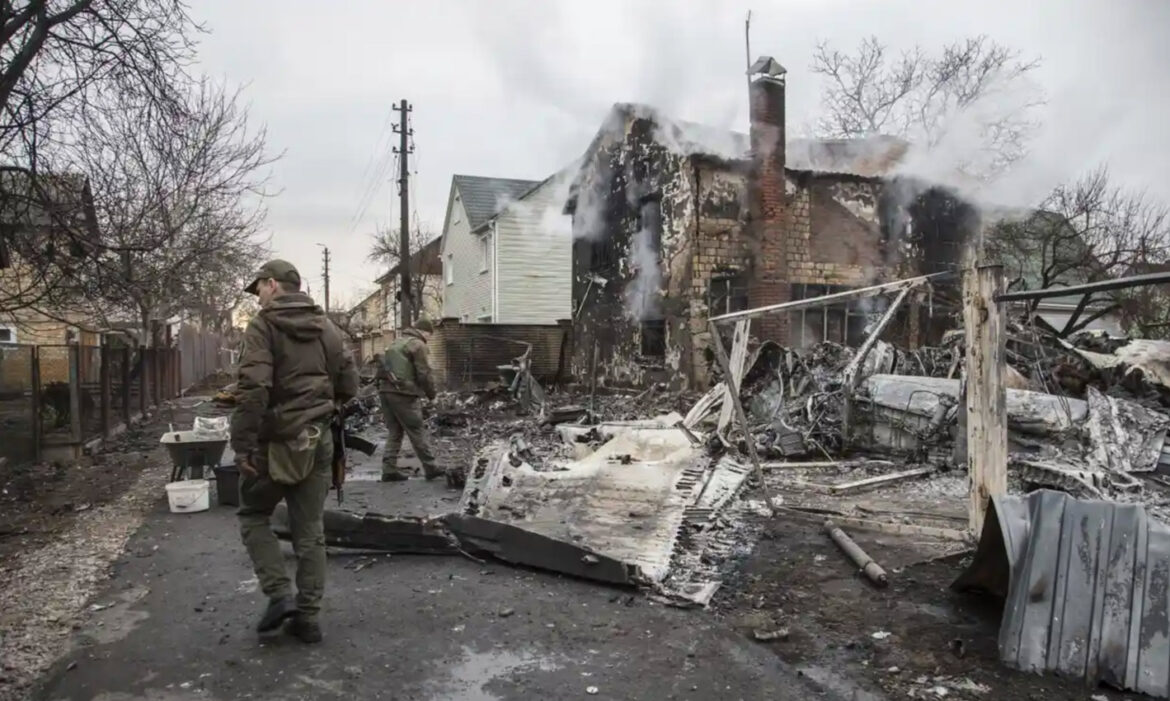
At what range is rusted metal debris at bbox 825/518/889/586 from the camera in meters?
4.49

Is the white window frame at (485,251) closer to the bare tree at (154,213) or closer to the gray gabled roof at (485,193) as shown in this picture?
the gray gabled roof at (485,193)

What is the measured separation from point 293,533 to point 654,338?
12.7m

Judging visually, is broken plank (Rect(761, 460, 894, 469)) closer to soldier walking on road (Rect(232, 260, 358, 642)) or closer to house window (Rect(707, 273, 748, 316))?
house window (Rect(707, 273, 748, 316))

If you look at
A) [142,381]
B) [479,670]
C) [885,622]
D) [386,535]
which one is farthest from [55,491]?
[142,381]

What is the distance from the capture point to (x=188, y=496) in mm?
6406

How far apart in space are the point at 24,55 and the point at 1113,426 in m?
10.8

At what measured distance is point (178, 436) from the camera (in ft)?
22.7

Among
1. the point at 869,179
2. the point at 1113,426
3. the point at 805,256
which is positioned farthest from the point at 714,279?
the point at 1113,426

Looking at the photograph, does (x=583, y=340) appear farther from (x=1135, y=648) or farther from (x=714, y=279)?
(x=1135, y=648)

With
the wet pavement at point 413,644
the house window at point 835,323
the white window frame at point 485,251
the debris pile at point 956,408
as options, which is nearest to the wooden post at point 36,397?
the wet pavement at point 413,644

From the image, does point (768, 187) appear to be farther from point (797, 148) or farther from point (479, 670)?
point (479, 670)

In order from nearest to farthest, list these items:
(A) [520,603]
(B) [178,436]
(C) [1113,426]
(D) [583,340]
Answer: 1. (A) [520,603]
2. (B) [178,436]
3. (C) [1113,426]
4. (D) [583,340]

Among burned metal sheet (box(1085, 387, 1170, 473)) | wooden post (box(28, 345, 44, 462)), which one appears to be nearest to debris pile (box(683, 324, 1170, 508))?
burned metal sheet (box(1085, 387, 1170, 473))

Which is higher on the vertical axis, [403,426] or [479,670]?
[403,426]
